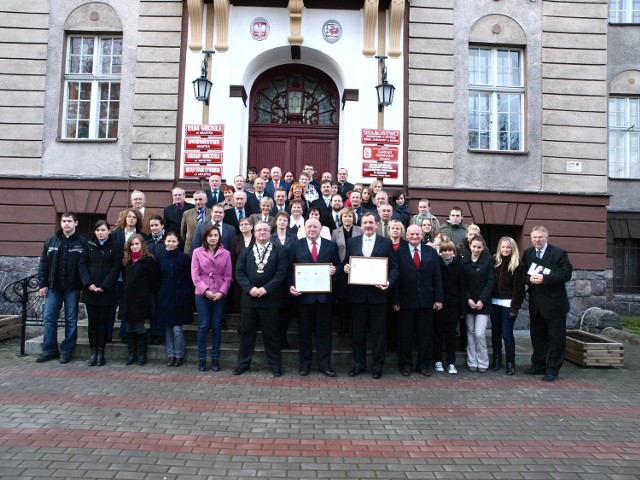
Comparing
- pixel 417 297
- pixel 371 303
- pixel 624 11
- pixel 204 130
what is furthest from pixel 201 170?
pixel 624 11

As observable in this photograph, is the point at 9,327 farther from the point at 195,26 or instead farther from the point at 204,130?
the point at 195,26

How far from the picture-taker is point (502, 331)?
741cm

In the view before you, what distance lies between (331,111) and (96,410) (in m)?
9.03

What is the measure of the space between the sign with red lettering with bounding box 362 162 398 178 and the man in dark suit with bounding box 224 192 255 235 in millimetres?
3914

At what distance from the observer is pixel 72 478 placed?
390 centimetres

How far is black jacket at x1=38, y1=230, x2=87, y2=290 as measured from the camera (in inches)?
291

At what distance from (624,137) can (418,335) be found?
1112cm

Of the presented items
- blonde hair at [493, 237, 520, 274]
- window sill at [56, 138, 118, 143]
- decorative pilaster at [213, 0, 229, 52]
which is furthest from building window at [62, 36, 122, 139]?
blonde hair at [493, 237, 520, 274]

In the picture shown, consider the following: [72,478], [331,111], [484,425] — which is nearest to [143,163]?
[331,111]

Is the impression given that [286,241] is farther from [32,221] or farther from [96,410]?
[32,221]

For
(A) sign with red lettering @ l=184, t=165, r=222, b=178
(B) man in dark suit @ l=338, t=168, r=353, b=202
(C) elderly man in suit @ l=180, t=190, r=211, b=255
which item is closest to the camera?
(C) elderly man in suit @ l=180, t=190, r=211, b=255

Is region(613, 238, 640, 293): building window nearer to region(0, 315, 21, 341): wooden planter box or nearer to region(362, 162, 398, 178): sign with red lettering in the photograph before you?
region(362, 162, 398, 178): sign with red lettering

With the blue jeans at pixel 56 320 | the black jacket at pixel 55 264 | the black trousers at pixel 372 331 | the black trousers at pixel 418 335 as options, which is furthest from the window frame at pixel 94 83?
the black trousers at pixel 418 335

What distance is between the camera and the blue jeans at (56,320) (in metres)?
7.38
